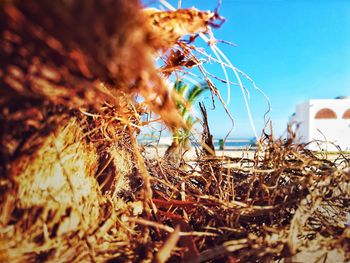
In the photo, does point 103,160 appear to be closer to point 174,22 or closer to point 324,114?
point 174,22

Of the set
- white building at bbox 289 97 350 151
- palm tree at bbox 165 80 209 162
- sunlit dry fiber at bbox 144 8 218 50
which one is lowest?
palm tree at bbox 165 80 209 162

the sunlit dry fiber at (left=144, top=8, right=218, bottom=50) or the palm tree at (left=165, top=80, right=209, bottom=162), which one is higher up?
the sunlit dry fiber at (left=144, top=8, right=218, bottom=50)

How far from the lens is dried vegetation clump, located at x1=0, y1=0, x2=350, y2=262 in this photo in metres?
0.32

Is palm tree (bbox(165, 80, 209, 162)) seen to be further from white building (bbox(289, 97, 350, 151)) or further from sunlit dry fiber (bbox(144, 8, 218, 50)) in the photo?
white building (bbox(289, 97, 350, 151))

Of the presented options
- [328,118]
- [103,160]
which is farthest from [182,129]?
[328,118]

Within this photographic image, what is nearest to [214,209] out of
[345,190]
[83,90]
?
[345,190]

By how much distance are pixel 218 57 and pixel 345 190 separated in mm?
422

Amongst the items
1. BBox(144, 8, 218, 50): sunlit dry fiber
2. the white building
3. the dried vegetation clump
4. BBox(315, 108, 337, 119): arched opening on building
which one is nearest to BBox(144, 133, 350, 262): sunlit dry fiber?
the dried vegetation clump

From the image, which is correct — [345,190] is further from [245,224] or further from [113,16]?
[113,16]

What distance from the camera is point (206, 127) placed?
1.03 m

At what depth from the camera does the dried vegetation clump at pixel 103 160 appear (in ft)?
1.06

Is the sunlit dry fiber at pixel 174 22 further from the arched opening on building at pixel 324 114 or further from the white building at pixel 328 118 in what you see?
the arched opening on building at pixel 324 114

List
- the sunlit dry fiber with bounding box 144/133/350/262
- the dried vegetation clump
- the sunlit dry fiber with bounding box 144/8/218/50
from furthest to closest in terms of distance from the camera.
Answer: the sunlit dry fiber with bounding box 144/133/350/262
the sunlit dry fiber with bounding box 144/8/218/50
the dried vegetation clump

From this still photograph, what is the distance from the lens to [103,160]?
75cm
